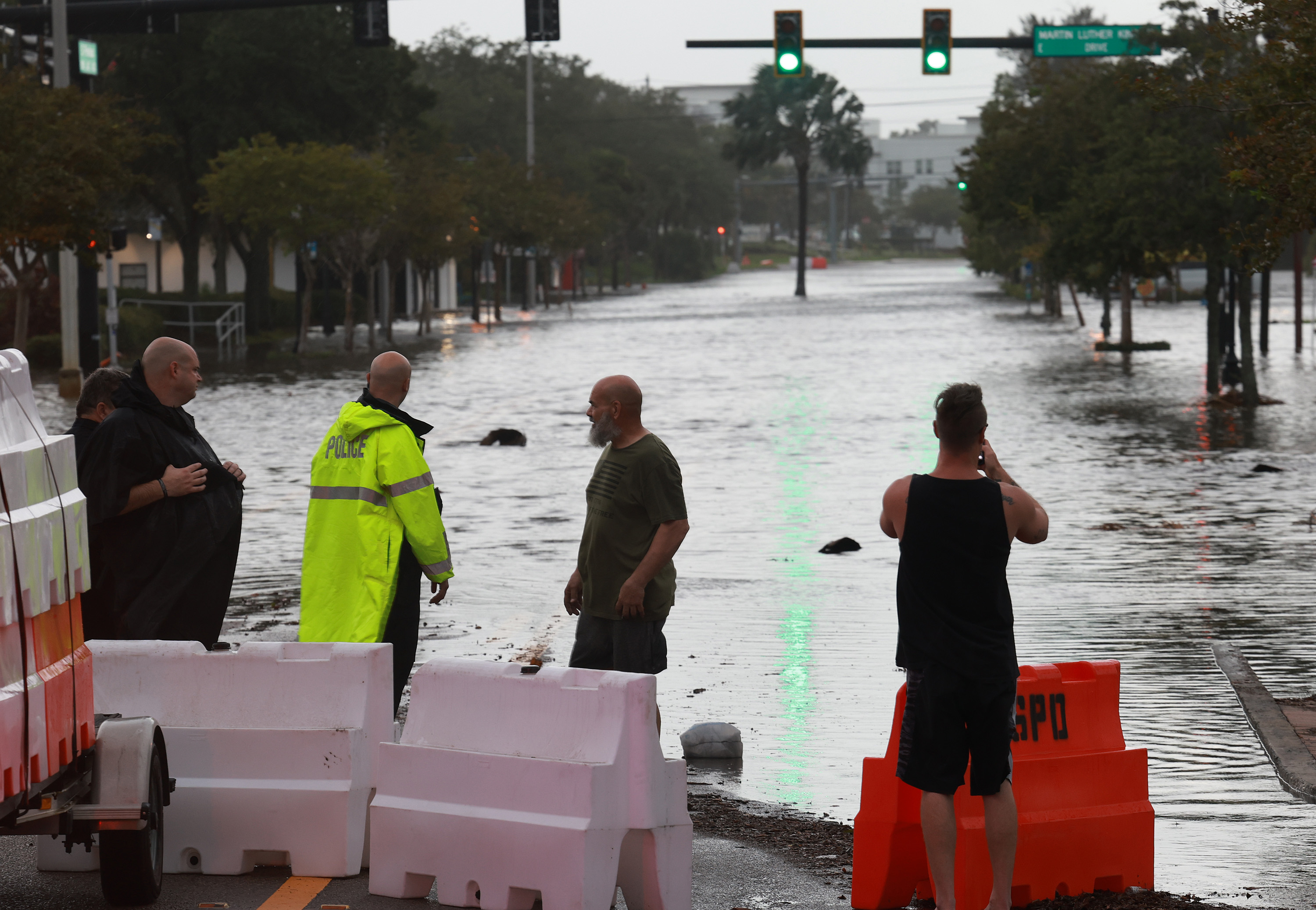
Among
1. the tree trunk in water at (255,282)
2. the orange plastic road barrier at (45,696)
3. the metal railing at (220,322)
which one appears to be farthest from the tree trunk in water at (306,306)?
the orange plastic road barrier at (45,696)

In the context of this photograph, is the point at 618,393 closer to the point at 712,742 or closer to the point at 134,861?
the point at 712,742

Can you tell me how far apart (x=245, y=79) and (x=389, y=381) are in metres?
43.5

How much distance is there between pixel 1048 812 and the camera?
18.7 feet

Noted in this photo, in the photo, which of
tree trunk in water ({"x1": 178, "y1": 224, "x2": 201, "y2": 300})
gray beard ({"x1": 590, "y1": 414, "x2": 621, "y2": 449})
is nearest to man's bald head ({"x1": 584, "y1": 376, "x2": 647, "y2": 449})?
gray beard ({"x1": 590, "y1": 414, "x2": 621, "y2": 449})

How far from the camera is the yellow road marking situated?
18.2ft

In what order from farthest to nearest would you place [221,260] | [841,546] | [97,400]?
[221,260], [841,546], [97,400]

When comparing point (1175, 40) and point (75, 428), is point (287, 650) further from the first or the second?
point (1175, 40)

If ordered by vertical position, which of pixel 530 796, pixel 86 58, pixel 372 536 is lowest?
pixel 530 796

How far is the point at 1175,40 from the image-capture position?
1025 inches

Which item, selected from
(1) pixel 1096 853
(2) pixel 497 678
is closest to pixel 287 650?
(2) pixel 497 678

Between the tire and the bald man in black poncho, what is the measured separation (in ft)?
4.70

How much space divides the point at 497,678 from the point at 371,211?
38.6 m

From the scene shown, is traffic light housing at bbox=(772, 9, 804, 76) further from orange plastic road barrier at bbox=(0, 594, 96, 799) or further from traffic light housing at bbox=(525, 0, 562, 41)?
orange plastic road barrier at bbox=(0, 594, 96, 799)

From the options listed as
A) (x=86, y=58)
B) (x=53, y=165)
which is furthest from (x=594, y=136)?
(x=53, y=165)
